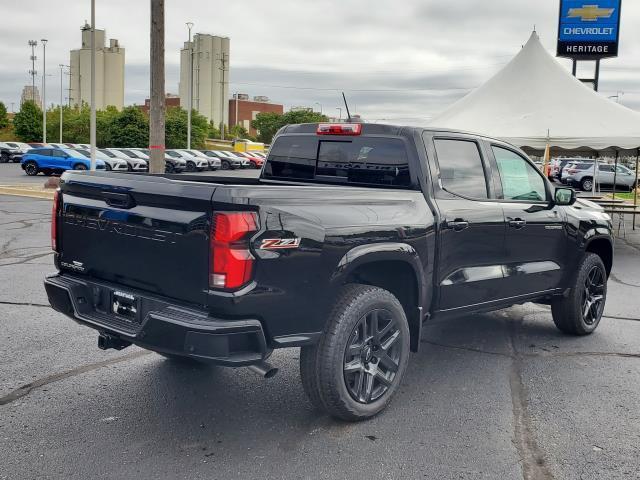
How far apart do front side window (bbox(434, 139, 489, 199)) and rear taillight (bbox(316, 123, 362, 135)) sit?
1.88 feet

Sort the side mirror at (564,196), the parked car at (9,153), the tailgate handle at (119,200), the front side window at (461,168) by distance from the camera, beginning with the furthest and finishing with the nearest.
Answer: the parked car at (9,153)
the side mirror at (564,196)
the front side window at (461,168)
the tailgate handle at (119,200)

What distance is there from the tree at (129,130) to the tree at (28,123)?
21.0m

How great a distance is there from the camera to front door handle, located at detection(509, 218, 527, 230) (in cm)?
538

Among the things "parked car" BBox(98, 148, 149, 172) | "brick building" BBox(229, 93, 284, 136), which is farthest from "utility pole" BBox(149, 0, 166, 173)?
"brick building" BBox(229, 93, 284, 136)

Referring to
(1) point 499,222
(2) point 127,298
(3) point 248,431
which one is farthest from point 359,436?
(1) point 499,222

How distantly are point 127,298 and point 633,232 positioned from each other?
1572 centimetres

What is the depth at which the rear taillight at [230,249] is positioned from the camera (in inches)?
136

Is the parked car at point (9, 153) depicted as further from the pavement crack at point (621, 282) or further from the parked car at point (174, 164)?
the pavement crack at point (621, 282)

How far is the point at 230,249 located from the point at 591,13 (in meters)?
26.9

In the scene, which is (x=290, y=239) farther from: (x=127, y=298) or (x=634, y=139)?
(x=634, y=139)

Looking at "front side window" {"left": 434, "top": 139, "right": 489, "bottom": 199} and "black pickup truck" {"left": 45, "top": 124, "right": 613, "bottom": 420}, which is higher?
"front side window" {"left": 434, "top": 139, "right": 489, "bottom": 199}

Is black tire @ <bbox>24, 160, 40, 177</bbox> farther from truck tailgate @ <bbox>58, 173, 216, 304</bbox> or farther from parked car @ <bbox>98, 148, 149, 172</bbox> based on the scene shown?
truck tailgate @ <bbox>58, 173, 216, 304</bbox>

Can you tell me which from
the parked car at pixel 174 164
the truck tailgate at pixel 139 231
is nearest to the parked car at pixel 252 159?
the parked car at pixel 174 164

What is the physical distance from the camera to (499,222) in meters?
5.23
